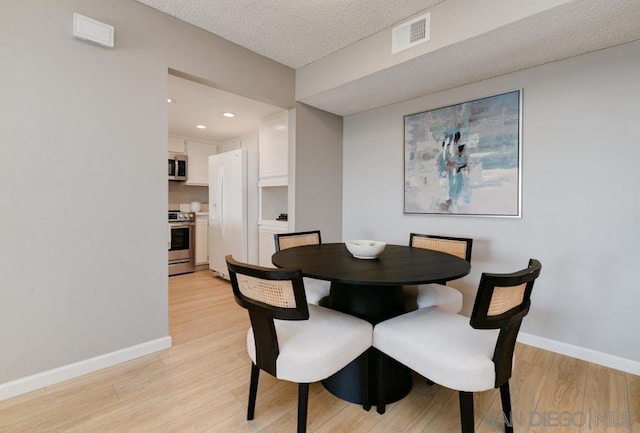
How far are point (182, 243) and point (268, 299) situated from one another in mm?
3973

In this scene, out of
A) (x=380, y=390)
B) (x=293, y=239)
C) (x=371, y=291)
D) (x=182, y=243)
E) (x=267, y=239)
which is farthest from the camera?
(x=182, y=243)

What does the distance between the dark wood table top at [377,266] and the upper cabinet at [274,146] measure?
5.39 ft

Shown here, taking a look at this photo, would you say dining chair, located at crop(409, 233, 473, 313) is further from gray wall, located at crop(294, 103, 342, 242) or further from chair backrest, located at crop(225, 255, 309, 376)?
gray wall, located at crop(294, 103, 342, 242)

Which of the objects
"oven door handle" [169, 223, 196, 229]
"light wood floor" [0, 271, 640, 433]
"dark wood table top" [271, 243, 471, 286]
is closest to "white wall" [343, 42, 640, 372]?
"light wood floor" [0, 271, 640, 433]

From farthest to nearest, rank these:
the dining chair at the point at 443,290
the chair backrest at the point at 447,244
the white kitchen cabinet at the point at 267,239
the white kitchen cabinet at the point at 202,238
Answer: the white kitchen cabinet at the point at 202,238 < the white kitchen cabinet at the point at 267,239 < the chair backrest at the point at 447,244 < the dining chair at the point at 443,290

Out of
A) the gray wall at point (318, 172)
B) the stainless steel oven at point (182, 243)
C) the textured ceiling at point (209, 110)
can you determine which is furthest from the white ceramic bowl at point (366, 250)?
the stainless steel oven at point (182, 243)

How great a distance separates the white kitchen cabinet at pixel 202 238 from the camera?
4757 millimetres

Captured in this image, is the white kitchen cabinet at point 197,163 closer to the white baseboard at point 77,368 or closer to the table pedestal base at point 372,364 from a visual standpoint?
the white baseboard at point 77,368

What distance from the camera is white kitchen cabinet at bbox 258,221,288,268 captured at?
3590 millimetres

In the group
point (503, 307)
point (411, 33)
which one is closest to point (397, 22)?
point (411, 33)

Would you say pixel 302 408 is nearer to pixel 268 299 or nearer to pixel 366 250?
pixel 268 299

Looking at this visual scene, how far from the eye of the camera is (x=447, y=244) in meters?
2.37

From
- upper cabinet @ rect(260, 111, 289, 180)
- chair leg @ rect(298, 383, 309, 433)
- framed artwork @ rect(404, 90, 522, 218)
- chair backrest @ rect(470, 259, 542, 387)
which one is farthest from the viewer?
upper cabinet @ rect(260, 111, 289, 180)

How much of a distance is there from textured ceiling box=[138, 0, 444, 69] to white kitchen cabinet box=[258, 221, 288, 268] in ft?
6.21
